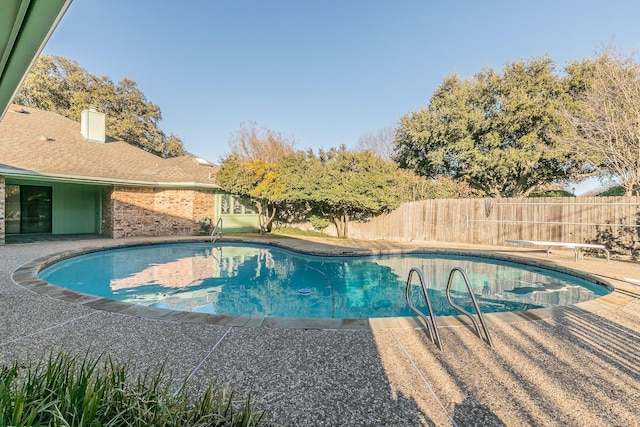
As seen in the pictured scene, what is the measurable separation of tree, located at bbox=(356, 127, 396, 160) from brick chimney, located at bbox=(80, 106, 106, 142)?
2080cm

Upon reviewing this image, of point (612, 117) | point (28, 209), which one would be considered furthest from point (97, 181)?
point (612, 117)

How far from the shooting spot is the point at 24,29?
162cm

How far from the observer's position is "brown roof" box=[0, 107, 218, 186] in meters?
10.8

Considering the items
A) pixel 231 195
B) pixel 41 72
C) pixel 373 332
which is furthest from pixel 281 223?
pixel 41 72

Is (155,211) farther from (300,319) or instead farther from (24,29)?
(24,29)

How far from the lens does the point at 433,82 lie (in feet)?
55.0

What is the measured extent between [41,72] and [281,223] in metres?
20.1

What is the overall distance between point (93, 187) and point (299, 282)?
12.2m

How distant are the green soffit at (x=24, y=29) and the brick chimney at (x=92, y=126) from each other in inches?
589

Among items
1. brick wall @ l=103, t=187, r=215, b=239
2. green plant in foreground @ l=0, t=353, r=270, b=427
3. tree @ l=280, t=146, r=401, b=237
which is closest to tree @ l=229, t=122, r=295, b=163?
brick wall @ l=103, t=187, r=215, b=239

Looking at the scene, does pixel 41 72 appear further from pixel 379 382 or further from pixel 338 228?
pixel 379 382

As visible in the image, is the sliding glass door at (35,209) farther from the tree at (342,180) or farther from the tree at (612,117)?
the tree at (612,117)

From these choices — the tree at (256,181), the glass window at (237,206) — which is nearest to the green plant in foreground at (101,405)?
the tree at (256,181)

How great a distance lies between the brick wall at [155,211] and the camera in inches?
496
